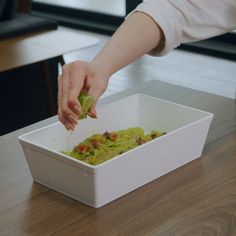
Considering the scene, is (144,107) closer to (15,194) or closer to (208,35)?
(208,35)

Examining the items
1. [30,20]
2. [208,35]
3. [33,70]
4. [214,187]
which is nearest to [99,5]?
[30,20]

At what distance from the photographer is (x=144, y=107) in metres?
1.43

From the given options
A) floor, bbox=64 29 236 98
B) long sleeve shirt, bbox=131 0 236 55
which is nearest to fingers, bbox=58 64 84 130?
long sleeve shirt, bbox=131 0 236 55

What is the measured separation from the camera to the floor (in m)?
3.71

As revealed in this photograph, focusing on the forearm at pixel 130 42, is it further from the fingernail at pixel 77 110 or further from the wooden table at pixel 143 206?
the wooden table at pixel 143 206

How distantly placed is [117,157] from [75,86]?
166mm

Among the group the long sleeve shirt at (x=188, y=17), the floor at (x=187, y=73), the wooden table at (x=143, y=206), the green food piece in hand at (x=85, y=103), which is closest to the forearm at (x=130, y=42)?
the long sleeve shirt at (x=188, y=17)

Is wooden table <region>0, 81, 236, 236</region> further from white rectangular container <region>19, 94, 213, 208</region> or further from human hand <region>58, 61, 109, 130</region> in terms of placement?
human hand <region>58, 61, 109, 130</region>

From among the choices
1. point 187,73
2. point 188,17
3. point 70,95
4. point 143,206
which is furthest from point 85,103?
point 187,73

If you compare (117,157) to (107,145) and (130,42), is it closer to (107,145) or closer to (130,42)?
(107,145)

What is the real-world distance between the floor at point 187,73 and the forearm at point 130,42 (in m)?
2.28

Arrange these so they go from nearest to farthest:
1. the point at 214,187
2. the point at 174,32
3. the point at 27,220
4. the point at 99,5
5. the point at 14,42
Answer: the point at 27,220
the point at 214,187
the point at 174,32
the point at 14,42
the point at 99,5

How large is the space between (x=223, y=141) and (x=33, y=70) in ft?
5.24

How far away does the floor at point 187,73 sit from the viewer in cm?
371
